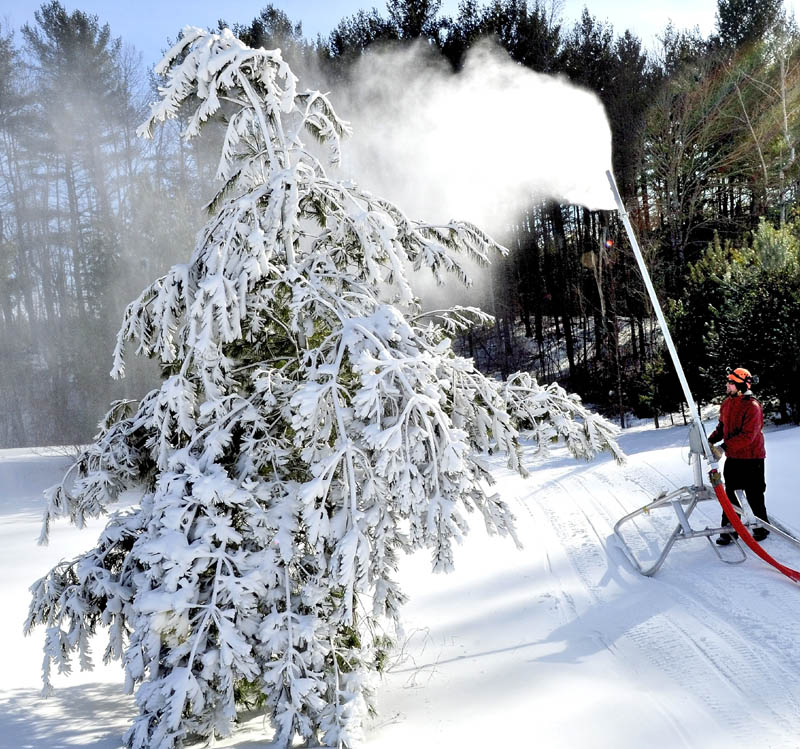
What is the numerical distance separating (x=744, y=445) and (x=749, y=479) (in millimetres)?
374

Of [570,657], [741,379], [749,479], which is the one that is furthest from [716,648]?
[741,379]

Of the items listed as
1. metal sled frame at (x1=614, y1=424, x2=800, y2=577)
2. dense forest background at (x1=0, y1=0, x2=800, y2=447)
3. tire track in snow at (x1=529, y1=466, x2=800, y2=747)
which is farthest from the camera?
dense forest background at (x1=0, y1=0, x2=800, y2=447)

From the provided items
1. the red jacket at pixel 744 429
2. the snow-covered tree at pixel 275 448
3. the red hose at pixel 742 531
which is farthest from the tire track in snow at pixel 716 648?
the snow-covered tree at pixel 275 448

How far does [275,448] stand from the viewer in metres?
4.62

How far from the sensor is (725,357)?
532 inches

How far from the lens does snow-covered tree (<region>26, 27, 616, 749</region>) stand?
390 centimetres

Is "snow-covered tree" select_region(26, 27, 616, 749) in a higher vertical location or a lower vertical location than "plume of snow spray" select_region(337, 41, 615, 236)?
lower

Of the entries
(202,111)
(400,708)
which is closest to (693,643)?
(400,708)

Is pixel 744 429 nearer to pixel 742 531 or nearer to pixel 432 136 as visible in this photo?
pixel 742 531

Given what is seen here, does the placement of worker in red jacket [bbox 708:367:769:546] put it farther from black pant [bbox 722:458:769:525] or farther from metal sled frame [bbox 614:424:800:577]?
metal sled frame [bbox 614:424:800:577]

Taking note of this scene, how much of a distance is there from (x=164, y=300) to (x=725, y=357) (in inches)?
483

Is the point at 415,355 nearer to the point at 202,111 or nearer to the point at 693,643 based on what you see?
the point at 202,111

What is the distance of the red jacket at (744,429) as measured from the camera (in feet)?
21.5

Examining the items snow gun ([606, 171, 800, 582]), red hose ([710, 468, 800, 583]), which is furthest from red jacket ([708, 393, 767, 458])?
red hose ([710, 468, 800, 583])
